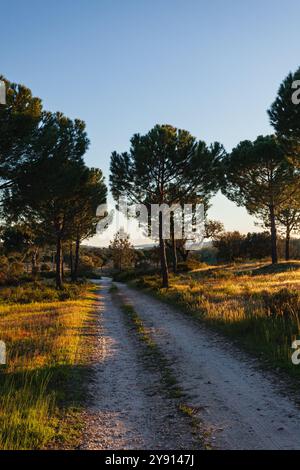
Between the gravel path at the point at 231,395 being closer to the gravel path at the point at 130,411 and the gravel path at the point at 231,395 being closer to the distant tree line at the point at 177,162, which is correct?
the gravel path at the point at 130,411

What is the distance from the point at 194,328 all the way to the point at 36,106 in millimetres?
15404

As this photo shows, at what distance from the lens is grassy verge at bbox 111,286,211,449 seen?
5189 mm

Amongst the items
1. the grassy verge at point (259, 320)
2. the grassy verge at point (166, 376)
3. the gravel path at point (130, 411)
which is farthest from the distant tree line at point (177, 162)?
the gravel path at point (130, 411)

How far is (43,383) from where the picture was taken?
7363mm

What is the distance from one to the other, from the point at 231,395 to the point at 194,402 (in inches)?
26.6

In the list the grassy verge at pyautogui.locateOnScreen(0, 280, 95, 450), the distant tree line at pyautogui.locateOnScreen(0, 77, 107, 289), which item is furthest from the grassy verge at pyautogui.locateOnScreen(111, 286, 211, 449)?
the distant tree line at pyautogui.locateOnScreen(0, 77, 107, 289)

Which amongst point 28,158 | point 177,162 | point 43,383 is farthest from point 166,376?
point 177,162

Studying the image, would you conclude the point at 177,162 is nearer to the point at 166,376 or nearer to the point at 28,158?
the point at 28,158

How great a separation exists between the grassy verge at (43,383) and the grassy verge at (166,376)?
1558 millimetres

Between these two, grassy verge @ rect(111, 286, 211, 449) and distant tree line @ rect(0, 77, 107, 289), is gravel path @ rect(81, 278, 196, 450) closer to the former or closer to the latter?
grassy verge @ rect(111, 286, 211, 449)

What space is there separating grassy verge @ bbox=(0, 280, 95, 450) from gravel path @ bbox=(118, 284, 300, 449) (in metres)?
1.97

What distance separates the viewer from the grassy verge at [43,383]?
5.08 m

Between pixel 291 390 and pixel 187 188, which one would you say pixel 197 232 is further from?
pixel 291 390


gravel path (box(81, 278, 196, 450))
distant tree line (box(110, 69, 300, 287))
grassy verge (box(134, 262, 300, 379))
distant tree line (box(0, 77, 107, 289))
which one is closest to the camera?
gravel path (box(81, 278, 196, 450))
